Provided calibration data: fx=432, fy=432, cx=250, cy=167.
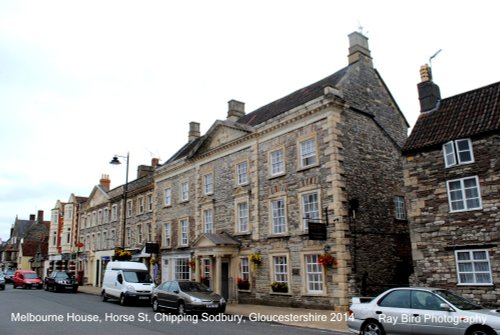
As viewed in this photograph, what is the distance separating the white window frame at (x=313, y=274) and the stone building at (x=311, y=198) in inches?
1.9

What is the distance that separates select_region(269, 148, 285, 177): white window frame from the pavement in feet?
21.6

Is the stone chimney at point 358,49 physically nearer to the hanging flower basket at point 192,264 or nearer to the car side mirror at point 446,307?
the hanging flower basket at point 192,264

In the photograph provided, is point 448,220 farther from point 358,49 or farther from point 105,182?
point 105,182

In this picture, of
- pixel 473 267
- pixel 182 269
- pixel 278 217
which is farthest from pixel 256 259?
pixel 473 267

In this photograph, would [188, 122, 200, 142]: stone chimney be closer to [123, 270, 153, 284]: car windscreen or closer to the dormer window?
[123, 270, 153, 284]: car windscreen

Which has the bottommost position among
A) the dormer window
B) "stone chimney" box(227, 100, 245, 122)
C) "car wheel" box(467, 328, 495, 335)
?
"car wheel" box(467, 328, 495, 335)

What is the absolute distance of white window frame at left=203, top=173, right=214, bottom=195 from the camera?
26.9 m

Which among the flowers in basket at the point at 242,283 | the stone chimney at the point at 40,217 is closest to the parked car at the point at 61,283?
the flowers in basket at the point at 242,283

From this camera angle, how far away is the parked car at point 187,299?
1658cm

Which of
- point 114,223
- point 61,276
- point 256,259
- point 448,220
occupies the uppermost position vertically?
point 114,223

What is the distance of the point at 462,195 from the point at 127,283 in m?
16.5

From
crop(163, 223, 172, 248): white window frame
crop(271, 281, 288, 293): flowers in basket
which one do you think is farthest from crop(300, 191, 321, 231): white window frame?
crop(163, 223, 172, 248): white window frame

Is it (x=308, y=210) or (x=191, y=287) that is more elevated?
(x=308, y=210)

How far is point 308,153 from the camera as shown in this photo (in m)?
20.5
